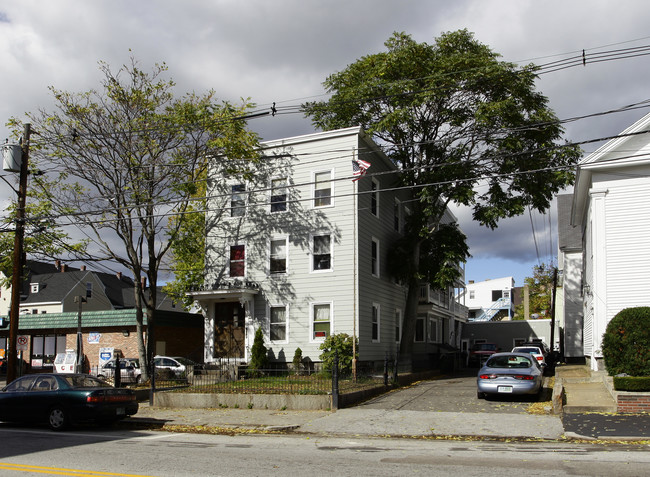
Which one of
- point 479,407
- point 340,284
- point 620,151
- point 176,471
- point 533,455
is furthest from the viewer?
point 340,284

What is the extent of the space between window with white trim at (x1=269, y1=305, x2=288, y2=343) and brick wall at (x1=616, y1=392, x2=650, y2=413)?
1362cm

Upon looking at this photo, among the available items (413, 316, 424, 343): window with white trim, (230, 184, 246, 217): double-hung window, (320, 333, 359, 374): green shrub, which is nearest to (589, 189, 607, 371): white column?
(320, 333, 359, 374): green shrub

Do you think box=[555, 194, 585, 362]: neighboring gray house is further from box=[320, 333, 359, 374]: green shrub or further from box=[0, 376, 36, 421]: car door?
box=[0, 376, 36, 421]: car door

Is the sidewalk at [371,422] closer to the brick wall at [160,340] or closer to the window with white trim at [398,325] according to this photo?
the window with white trim at [398,325]

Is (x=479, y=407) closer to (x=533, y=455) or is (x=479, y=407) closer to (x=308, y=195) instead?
(x=533, y=455)

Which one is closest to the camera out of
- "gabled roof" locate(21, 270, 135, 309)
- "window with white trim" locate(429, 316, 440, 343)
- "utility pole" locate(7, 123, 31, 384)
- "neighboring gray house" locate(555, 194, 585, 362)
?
"utility pole" locate(7, 123, 31, 384)

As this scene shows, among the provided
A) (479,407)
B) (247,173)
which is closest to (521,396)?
(479,407)

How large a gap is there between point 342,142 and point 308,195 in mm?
2650

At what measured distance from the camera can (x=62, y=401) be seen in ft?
47.2

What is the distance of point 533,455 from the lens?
1016 cm

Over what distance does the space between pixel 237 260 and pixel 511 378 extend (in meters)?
13.1

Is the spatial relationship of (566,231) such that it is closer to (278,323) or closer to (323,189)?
(323,189)

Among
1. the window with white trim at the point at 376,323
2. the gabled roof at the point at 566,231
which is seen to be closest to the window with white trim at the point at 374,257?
the window with white trim at the point at 376,323

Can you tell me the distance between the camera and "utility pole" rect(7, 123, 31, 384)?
20328 millimetres
